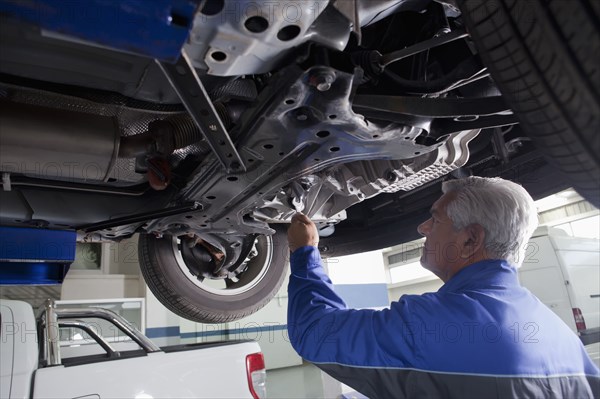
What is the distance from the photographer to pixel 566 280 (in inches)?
217

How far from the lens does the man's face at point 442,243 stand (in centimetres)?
130

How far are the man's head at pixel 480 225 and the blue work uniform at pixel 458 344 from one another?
0.25 ft

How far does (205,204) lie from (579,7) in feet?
4.70

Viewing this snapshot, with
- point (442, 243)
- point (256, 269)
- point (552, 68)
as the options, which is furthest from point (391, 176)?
point (256, 269)

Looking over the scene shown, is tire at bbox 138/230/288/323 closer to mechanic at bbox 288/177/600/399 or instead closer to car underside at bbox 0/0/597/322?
car underside at bbox 0/0/597/322

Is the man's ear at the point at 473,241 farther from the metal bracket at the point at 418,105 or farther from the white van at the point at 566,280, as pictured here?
the white van at the point at 566,280

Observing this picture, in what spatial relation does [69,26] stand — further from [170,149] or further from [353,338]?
[353,338]

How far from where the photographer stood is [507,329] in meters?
1.05

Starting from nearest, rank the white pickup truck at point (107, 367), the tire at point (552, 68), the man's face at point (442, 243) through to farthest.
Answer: the tire at point (552, 68) < the man's face at point (442, 243) < the white pickup truck at point (107, 367)

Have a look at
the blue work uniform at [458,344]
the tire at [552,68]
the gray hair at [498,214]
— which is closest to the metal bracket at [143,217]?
the blue work uniform at [458,344]

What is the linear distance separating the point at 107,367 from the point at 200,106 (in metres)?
1.61

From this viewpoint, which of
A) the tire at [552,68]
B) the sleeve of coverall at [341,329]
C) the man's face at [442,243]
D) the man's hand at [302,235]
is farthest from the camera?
the man's hand at [302,235]

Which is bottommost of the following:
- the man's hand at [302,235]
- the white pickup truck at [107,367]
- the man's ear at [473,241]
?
the white pickup truck at [107,367]

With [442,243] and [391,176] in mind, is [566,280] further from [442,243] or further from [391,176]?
[442,243]
